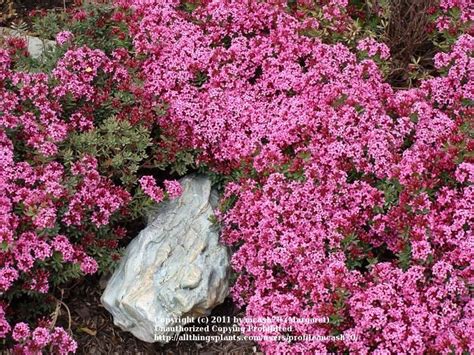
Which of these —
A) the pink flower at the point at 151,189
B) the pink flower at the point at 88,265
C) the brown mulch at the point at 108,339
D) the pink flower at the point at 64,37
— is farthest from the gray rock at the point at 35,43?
the brown mulch at the point at 108,339

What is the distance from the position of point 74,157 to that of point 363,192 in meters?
2.10

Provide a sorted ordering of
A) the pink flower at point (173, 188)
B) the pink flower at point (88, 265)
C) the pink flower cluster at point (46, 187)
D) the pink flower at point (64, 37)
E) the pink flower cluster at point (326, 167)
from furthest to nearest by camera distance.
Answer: the pink flower at point (64, 37) < the pink flower at point (173, 188) < the pink flower at point (88, 265) < the pink flower cluster at point (46, 187) < the pink flower cluster at point (326, 167)

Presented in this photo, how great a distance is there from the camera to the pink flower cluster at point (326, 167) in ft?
12.6

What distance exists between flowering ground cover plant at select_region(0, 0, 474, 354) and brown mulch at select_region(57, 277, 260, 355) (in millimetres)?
249

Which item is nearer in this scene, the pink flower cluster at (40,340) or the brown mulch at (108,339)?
the pink flower cluster at (40,340)

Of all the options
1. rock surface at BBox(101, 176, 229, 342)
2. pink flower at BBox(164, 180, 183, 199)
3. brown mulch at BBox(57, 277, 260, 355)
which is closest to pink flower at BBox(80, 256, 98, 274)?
rock surface at BBox(101, 176, 229, 342)

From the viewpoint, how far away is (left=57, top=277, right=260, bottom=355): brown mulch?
4441mm

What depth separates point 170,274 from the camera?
434 centimetres

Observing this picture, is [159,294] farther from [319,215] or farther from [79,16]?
[79,16]

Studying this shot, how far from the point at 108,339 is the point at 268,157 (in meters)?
1.76

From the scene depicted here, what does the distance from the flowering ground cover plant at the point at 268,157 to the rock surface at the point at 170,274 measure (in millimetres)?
166

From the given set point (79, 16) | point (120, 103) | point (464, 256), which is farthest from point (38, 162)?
point (464, 256)

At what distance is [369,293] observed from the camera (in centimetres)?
384

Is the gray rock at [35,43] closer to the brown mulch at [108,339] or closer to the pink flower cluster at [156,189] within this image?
the pink flower cluster at [156,189]
